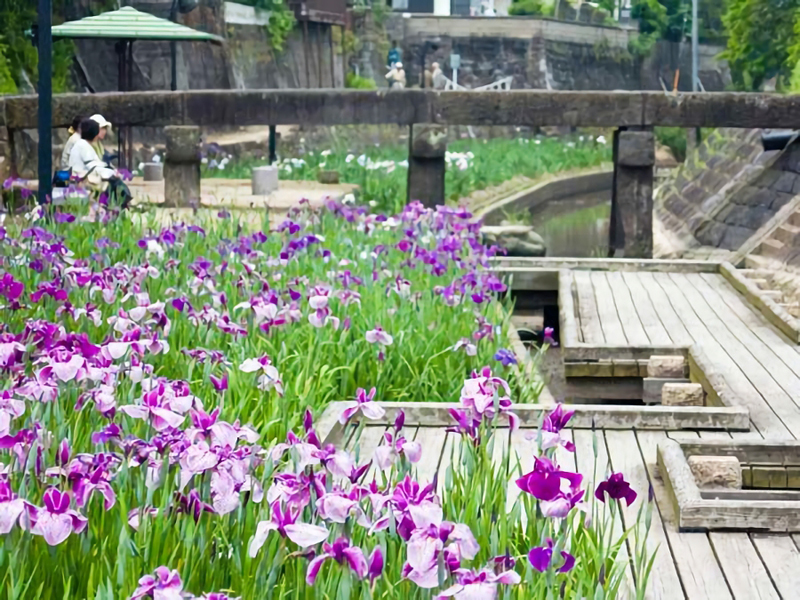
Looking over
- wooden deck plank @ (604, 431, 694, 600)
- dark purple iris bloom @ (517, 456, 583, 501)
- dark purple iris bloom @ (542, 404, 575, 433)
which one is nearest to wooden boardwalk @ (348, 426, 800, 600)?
wooden deck plank @ (604, 431, 694, 600)

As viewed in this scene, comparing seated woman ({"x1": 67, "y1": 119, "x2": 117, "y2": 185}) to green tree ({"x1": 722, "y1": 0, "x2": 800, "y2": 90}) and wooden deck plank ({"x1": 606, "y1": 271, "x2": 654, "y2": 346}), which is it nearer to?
wooden deck plank ({"x1": 606, "y1": 271, "x2": 654, "y2": 346})

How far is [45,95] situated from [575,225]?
50.4ft

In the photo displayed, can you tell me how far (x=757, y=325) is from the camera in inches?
317

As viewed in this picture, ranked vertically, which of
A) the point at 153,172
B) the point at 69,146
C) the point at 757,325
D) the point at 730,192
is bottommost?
the point at 757,325

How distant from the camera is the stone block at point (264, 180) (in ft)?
53.8

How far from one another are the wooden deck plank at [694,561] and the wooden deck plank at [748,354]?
1.39 meters

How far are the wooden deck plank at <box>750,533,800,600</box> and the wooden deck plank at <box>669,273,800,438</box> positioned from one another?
147 centimetres

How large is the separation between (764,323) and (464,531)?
6.12 m

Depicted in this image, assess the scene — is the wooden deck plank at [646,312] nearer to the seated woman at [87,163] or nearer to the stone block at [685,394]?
the stone block at [685,394]

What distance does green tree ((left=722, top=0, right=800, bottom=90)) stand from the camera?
1083 inches

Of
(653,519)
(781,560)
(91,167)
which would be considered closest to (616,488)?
(781,560)

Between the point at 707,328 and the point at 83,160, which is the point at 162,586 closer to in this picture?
the point at 707,328

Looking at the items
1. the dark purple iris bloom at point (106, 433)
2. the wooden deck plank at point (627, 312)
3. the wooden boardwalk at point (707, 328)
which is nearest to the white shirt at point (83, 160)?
the wooden boardwalk at point (707, 328)

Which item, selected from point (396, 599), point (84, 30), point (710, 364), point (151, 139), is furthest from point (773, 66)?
point (396, 599)
